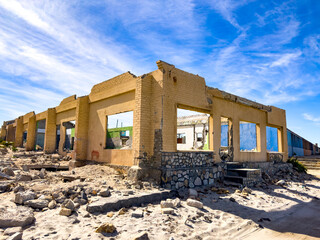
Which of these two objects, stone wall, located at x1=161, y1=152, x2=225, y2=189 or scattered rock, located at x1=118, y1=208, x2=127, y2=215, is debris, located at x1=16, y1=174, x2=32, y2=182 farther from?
stone wall, located at x1=161, y1=152, x2=225, y2=189

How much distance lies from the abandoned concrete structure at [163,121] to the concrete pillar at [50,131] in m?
7.00

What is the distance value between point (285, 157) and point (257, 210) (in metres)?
10.2

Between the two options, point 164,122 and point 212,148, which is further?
point 212,148

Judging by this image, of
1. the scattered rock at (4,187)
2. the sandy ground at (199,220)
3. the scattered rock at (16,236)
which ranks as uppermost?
the scattered rock at (4,187)

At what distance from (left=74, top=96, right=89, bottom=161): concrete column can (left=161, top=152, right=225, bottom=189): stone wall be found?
586cm

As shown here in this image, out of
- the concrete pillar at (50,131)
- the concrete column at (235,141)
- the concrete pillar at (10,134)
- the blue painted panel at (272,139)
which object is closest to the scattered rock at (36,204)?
the concrete column at (235,141)

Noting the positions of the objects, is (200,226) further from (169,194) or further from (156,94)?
(156,94)

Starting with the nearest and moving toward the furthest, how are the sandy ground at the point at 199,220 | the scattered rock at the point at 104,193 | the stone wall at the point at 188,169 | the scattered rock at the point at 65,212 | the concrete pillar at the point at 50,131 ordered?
1. the sandy ground at the point at 199,220
2. the scattered rock at the point at 65,212
3. the scattered rock at the point at 104,193
4. the stone wall at the point at 188,169
5. the concrete pillar at the point at 50,131

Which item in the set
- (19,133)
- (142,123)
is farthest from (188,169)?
(19,133)

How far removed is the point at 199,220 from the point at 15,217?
3991mm

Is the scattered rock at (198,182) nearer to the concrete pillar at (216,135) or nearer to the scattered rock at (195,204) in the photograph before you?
the concrete pillar at (216,135)

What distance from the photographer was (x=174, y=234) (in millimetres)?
4488

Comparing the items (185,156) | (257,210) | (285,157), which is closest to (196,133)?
(285,157)

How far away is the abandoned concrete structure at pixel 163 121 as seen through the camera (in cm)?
820
